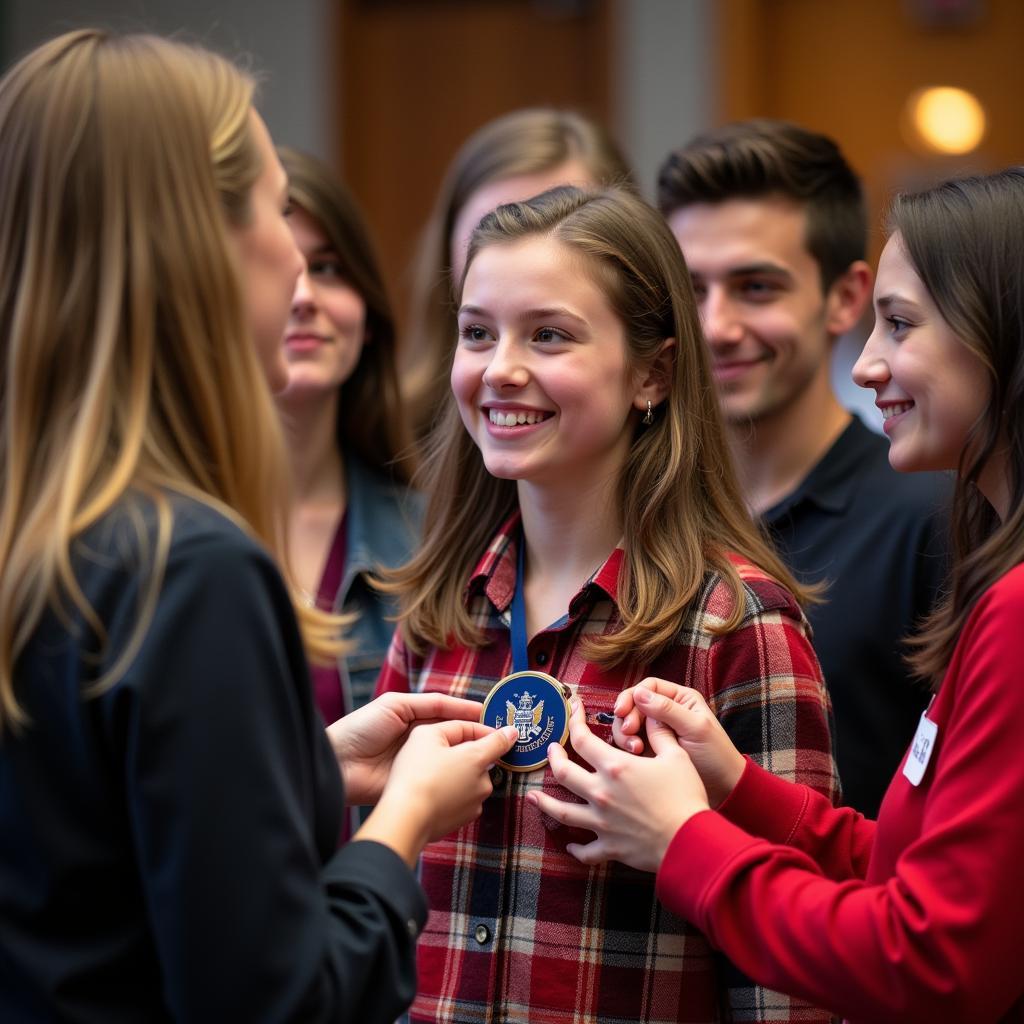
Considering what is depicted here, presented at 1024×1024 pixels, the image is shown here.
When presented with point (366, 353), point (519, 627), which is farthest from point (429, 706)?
point (366, 353)

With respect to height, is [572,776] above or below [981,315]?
below

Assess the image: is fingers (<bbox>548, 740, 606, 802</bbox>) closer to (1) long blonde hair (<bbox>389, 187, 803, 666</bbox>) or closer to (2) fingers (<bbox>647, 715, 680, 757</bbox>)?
(2) fingers (<bbox>647, 715, 680, 757</bbox>)

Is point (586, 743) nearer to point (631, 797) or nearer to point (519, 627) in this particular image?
point (631, 797)

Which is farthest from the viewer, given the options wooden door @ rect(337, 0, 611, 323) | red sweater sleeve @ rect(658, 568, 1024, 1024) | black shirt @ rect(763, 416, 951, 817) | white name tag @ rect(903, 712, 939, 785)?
wooden door @ rect(337, 0, 611, 323)

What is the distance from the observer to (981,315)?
160 cm

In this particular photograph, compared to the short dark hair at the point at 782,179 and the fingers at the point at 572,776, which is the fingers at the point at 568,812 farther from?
the short dark hair at the point at 782,179

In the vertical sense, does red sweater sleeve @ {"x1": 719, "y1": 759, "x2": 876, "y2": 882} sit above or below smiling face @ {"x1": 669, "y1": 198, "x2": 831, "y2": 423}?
below

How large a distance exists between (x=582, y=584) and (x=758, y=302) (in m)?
0.97

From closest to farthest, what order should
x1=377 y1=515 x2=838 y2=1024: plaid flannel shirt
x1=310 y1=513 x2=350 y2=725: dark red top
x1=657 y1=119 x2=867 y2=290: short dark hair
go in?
x1=377 y1=515 x2=838 y2=1024: plaid flannel shirt → x1=310 y1=513 x2=350 y2=725: dark red top → x1=657 y1=119 x2=867 y2=290: short dark hair

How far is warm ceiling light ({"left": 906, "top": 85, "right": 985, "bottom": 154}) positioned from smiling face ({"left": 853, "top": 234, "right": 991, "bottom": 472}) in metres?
4.31

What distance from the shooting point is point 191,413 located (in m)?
1.31

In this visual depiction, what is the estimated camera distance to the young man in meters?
2.40

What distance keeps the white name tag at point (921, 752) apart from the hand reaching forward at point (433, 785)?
49 cm

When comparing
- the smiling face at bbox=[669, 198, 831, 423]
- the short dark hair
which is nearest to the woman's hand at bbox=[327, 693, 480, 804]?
the smiling face at bbox=[669, 198, 831, 423]
